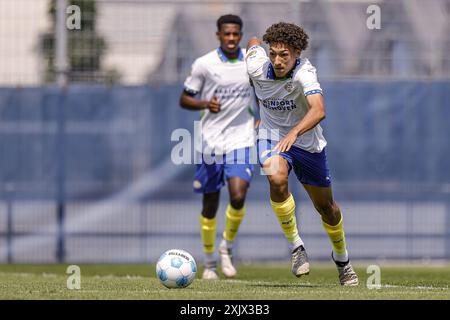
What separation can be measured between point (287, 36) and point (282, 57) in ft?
0.58

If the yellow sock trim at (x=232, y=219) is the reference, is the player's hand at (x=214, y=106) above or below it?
above

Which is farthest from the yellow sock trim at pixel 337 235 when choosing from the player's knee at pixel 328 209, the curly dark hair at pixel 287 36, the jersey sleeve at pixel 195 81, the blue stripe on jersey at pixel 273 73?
the jersey sleeve at pixel 195 81

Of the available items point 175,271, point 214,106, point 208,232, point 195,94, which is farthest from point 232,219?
point 175,271

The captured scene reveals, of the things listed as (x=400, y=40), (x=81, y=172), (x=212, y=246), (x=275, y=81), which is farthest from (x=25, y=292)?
(x=400, y=40)

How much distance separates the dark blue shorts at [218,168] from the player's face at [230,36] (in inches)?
42.6

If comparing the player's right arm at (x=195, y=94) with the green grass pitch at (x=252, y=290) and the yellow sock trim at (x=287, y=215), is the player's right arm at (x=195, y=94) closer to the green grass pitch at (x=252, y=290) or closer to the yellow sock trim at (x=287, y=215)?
the green grass pitch at (x=252, y=290)

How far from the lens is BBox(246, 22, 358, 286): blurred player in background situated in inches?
346

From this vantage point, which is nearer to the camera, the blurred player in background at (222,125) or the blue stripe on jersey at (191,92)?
the blurred player in background at (222,125)

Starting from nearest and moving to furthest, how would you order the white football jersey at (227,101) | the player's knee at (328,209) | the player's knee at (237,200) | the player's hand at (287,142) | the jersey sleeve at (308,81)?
the player's hand at (287,142)
the jersey sleeve at (308,81)
the player's knee at (328,209)
the player's knee at (237,200)
the white football jersey at (227,101)

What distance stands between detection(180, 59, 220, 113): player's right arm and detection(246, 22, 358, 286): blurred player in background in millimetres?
2173

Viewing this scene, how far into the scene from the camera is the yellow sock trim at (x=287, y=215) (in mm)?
9000

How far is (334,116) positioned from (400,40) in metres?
1.37

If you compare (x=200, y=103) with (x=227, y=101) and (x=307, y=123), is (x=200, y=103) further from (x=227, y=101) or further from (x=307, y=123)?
(x=307, y=123)

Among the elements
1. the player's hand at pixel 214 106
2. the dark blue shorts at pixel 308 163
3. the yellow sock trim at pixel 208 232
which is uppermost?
the player's hand at pixel 214 106
